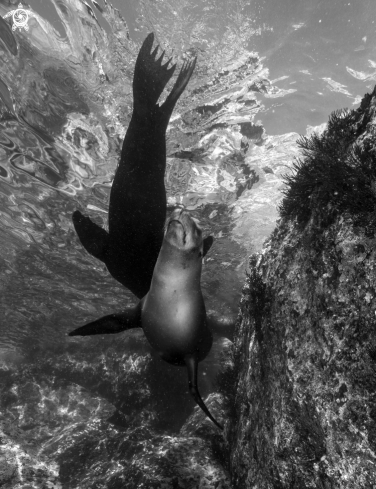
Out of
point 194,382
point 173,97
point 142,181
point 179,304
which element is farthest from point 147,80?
point 194,382

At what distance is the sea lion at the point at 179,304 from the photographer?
2.49 metres

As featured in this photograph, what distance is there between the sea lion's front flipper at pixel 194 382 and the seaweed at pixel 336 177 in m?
1.79

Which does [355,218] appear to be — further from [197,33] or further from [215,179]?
[215,179]

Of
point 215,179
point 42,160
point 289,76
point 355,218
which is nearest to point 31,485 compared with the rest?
point 355,218

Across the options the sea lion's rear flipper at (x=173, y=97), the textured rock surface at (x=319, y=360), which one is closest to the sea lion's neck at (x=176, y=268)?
the textured rock surface at (x=319, y=360)

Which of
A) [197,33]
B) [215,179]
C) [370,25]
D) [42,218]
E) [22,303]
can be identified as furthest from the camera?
[22,303]

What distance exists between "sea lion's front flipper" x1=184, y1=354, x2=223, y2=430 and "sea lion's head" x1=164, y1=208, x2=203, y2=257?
1.14 metres

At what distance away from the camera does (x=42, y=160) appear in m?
8.99

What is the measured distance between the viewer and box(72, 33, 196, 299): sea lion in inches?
125

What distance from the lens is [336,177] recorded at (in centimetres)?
260

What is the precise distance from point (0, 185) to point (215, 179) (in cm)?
722

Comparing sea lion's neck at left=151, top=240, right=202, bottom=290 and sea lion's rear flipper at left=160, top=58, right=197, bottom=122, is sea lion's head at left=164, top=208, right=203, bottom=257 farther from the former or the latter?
sea lion's rear flipper at left=160, top=58, right=197, bottom=122

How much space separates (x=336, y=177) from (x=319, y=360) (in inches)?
61.0

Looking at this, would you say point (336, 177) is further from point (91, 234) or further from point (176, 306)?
point (91, 234)
